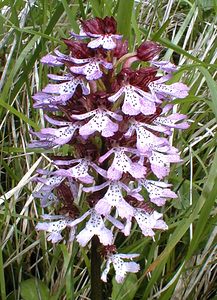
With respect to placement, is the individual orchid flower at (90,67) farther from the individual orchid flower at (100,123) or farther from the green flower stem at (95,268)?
the green flower stem at (95,268)

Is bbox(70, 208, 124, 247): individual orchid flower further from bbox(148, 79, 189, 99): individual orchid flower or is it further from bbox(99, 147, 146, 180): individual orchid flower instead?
bbox(148, 79, 189, 99): individual orchid flower

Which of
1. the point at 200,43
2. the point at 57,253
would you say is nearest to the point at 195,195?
the point at 57,253

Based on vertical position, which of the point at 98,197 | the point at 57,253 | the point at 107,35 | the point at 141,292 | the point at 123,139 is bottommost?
the point at 141,292

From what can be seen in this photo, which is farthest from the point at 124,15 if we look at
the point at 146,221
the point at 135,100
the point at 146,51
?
the point at 146,221

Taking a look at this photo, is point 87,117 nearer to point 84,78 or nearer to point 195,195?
point 84,78

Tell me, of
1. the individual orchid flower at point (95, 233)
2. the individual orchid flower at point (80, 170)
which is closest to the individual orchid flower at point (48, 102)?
the individual orchid flower at point (80, 170)
